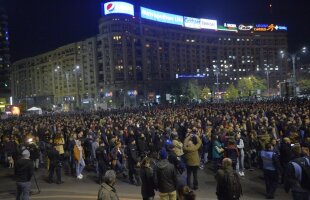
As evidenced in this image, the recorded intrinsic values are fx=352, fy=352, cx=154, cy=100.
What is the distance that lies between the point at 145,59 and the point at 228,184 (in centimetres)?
11625

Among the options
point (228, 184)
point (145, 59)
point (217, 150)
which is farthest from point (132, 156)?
point (145, 59)

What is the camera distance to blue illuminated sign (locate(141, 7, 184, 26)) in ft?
392

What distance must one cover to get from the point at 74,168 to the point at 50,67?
142 metres

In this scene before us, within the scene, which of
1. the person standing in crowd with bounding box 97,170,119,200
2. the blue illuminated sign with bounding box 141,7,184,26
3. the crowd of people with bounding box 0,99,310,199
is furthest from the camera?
the blue illuminated sign with bounding box 141,7,184,26

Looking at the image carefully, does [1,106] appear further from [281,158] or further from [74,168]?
[281,158]

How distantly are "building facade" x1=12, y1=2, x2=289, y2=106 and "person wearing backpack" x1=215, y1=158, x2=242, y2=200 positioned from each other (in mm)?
78681

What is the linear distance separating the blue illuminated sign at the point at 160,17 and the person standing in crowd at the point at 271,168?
11172 centimetres

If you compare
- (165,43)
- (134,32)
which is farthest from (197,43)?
(134,32)

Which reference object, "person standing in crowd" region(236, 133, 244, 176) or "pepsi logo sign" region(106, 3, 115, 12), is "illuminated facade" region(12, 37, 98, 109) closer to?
A: "pepsi logo sign" region(106, 3, 115, 12)

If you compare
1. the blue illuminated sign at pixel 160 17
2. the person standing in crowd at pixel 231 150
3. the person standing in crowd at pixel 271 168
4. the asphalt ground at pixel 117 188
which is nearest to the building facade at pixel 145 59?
the blue illuminated sign at pixel 160 17

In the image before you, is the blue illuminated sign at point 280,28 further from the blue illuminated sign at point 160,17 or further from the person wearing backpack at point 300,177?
the person wearing backpack at point 300,177

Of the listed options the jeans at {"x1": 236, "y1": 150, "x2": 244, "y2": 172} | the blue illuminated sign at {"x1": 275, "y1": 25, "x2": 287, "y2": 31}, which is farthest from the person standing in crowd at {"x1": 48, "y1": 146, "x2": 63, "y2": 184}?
the blue illuminated sign at {"x1": 275, "y1": 25, "x2": 287, "y2": 31}

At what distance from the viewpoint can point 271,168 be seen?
410 inches

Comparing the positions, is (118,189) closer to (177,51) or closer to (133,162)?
(133,162)
